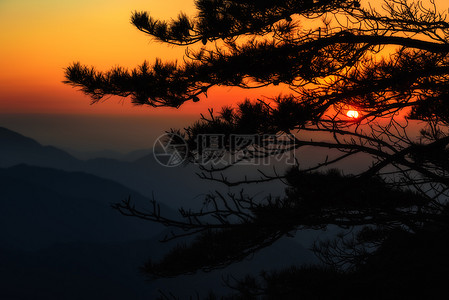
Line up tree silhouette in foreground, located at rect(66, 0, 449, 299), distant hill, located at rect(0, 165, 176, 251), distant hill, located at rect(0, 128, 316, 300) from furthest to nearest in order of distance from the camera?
1. distant hill, located at rect(0, 165, 176, 251)
2. distant hill, located at rect(0, 128, 316, 300)
3. tree silhouette in foreground, located at rect(66, 0, 449, 299)

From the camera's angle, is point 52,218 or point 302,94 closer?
point 302,94

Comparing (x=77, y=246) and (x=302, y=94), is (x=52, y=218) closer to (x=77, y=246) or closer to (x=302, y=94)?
(x=77, y=246)

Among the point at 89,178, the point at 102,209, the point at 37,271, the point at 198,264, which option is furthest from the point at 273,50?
the point at 89,178

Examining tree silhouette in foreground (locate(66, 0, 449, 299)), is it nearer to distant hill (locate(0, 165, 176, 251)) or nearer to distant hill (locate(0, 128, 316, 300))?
distant hill (locate(0, 128, 316, 300))

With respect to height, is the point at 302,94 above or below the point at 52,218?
above

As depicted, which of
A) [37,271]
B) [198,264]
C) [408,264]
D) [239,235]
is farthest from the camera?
[37,271]

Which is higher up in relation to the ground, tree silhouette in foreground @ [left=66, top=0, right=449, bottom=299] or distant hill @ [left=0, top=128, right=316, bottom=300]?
tree silhouette in foreground @ [left=66, top=0, right=449, bottom=299]

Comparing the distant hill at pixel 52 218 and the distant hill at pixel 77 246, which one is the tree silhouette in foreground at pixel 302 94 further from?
Result: the distant hill at pixel 52 218

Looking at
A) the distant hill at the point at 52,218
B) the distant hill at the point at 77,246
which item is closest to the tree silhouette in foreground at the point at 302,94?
the distant hill at the point at 77,246

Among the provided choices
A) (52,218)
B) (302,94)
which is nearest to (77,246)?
(52,218)

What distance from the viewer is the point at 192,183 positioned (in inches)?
7579

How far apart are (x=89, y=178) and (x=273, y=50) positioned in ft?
495

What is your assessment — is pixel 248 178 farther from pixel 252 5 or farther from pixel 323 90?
pixel 252 5

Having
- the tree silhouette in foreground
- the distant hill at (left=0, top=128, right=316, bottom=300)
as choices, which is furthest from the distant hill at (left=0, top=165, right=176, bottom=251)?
the tree silhouette in foreground
